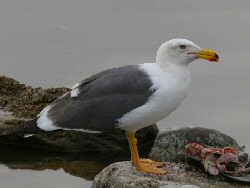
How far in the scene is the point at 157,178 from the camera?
9727 millimetres

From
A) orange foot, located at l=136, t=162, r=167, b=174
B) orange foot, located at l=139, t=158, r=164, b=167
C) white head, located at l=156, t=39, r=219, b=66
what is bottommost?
orange foot, located at l=136, t=162, r=167, b=174

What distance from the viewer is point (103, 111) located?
977cm

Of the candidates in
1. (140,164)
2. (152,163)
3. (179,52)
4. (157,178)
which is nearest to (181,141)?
(152,163)

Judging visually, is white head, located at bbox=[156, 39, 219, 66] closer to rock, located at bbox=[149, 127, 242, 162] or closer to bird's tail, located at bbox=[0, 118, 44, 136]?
rock, located at bbox=[149, 127, 242, 162]

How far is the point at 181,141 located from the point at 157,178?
4.15 feet

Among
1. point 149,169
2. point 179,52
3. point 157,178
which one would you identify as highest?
point 179,52

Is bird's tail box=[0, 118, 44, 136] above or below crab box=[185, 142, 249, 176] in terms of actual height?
above

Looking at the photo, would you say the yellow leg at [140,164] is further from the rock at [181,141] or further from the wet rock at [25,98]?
the wet rock at [25,98]

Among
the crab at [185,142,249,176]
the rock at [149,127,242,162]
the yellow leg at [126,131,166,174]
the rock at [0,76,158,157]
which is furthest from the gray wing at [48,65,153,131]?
the rock at [0,76,158,157]

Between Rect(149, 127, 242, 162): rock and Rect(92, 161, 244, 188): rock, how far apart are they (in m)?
0.77

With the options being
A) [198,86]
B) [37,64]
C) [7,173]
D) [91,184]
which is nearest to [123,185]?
[91,184]

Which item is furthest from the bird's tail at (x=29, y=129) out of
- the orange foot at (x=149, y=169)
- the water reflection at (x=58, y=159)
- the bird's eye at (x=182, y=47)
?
the bird's eye at (x=182, y=47)

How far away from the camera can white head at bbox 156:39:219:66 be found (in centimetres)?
974

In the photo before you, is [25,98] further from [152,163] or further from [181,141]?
[152,163]
